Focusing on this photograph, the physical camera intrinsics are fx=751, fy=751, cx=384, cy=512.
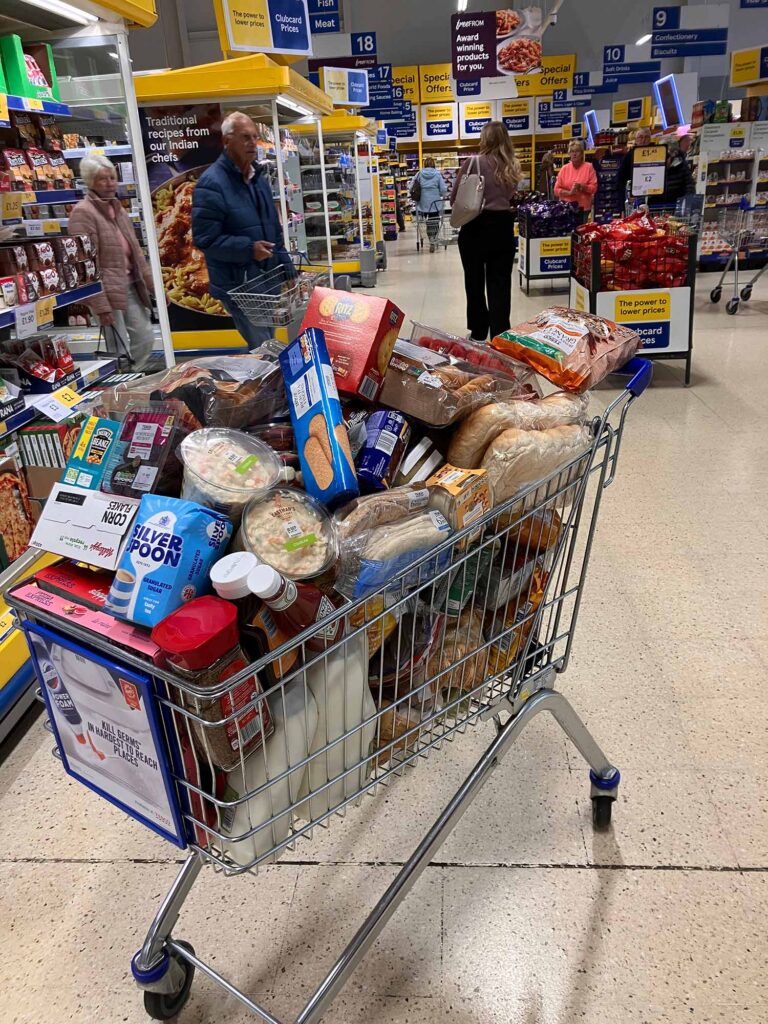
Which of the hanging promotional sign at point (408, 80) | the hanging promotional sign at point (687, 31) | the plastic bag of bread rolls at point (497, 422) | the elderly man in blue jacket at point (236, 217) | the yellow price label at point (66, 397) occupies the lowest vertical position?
the yellow price label at point (66, 397)

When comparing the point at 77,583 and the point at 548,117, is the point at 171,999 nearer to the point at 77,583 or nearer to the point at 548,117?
the point at 77,583

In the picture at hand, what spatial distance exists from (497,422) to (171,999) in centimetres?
127

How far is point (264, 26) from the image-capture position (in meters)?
5.78

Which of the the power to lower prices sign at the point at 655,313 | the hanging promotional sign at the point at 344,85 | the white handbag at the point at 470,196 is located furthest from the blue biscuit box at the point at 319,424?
the hanging promotional sign at the point at 344,85

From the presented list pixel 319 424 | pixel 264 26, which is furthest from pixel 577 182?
pixel 319 424

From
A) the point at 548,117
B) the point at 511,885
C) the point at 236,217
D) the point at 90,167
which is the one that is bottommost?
the point at 511,885

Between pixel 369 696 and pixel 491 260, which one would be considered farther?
pixel 491 260

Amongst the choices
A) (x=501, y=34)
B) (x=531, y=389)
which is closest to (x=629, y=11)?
(x=501, y=34)

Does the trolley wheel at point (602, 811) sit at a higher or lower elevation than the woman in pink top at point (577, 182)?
lower

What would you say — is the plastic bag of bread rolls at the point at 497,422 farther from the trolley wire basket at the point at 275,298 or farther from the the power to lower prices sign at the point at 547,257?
the the power to lower prices sign at the point at 547,257

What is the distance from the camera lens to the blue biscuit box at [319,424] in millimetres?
1155

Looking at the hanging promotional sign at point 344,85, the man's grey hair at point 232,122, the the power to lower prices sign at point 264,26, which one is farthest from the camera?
the hanging promotional sign at point 344,85

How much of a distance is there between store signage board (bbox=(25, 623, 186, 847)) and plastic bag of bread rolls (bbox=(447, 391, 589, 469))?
0.64 m

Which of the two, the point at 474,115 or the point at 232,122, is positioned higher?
the point at 474,115
